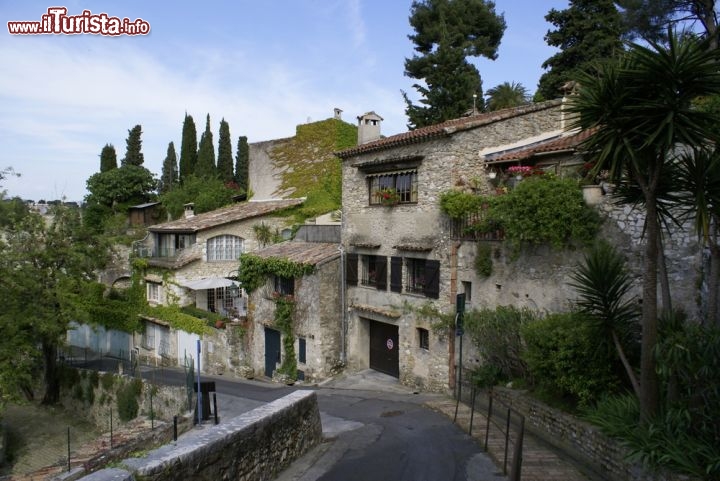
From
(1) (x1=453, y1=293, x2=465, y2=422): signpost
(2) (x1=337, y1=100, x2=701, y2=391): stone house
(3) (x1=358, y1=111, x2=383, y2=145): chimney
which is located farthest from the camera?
(3) (x1=358, y1=111, x2=383, y2=145): chimney

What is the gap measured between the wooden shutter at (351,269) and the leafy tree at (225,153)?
40.0 metres

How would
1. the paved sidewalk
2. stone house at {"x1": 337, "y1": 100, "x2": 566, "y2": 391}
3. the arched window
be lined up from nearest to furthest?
the paved sidewalk
stone house at {"x1": 337, "y1": 100, "x2": 566, "y2": 391}
the arched window

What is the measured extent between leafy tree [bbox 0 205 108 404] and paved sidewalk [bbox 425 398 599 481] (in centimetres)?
1912

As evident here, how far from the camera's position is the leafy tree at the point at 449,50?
33781 mm

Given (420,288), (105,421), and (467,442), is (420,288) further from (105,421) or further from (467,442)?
(105,421)

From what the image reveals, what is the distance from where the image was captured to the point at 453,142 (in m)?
18.2

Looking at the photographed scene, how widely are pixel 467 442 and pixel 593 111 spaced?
25.7 feet

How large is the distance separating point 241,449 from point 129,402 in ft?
54.2

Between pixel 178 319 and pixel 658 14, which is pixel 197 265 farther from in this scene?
pixel 658 14

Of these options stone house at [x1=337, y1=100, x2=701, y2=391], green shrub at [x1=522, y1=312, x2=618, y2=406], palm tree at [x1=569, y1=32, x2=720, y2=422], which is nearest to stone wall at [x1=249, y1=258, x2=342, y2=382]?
stone house at [x1=337, y1=100, x2=701, y2=391]

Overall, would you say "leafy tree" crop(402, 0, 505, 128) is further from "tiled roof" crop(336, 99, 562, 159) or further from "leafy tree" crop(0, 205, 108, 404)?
"leafy tree" crop(0, 205, 108, 404)

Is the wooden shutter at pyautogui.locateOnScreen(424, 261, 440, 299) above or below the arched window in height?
below

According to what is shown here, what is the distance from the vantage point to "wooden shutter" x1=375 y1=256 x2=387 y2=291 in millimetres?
20797

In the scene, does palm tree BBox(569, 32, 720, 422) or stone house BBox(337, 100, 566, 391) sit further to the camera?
stone house BBox(337, 100, 566, 391)
